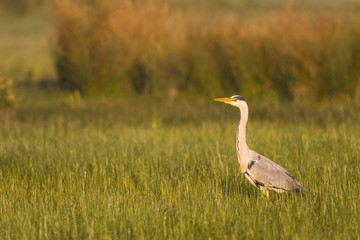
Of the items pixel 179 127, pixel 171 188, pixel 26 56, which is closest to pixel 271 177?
pixel 171 188

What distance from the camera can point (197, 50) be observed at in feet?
40.6

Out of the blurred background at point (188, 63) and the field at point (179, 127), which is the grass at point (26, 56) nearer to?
the field at point (179, 127)

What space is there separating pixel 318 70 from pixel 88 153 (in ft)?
19.9

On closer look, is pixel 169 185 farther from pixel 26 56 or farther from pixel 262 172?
pixel 26 56

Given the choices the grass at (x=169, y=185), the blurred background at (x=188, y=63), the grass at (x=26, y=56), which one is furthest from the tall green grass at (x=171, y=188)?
the grass at (x=26, y=56)

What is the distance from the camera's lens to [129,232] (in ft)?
12.2

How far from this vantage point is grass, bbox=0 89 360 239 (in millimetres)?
3910

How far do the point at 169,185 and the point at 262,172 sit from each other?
0.82 meters

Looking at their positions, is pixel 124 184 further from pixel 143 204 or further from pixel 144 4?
pixel 144 4

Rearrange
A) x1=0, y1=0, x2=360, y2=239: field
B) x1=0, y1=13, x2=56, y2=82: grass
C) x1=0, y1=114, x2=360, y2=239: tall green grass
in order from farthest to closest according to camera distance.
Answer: x1=0, y1=13, x2=56, y2=82: grass → x1=0, y1=0, x2=360, y2=239: field → x1=0, y1=114, x2=360, y2=239: tall green grass

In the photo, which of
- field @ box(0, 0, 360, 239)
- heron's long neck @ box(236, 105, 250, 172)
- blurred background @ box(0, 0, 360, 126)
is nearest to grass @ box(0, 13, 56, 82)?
field @ box(0, 0, 360, 239)

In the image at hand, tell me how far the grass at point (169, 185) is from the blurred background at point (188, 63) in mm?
1964

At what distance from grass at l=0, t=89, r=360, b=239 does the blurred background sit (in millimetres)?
1964

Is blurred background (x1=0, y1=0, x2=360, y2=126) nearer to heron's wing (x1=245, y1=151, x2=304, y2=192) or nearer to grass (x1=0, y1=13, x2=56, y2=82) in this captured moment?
grass (x1=0, y1=13, x2=56, y2=82)
